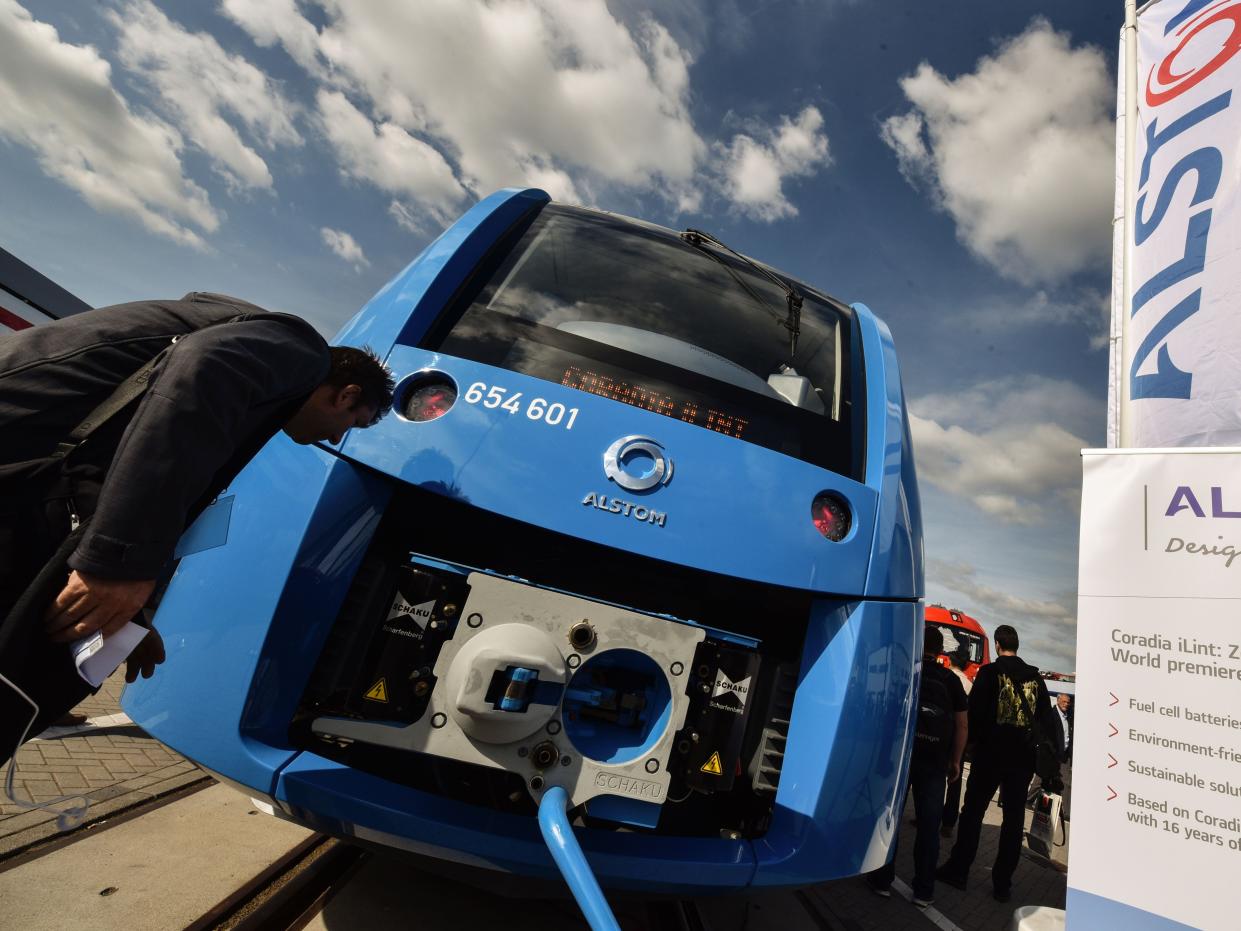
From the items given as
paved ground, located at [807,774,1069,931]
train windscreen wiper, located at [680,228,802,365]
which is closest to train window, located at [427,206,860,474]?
train windscreen wiper, located at [680,228,802,365]

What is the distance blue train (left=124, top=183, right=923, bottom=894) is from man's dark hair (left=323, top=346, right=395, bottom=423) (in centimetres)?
8

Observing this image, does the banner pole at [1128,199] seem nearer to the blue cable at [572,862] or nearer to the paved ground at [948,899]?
the paved ground at [948,899]

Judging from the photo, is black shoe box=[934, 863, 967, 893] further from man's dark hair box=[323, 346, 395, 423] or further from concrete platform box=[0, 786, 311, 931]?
man's dark hair box=[323, 346, 395, 423]

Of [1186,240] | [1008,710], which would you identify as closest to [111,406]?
[1186,240]

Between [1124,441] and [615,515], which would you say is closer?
[615,515]

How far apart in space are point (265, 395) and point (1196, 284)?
3175mm

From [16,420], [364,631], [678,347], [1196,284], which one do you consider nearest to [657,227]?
[678,347]

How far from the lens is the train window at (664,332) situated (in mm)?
2164

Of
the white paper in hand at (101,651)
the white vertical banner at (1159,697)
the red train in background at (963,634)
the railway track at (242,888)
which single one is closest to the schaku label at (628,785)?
the railway track at (242,888)

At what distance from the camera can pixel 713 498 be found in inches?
73.7

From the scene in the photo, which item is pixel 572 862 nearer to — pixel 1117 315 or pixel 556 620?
pixel 556 620

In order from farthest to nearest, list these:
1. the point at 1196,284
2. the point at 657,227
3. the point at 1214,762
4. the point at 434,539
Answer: the point at 657,227
the point at 1196,284
the point at 434,539
the point at 1214,762

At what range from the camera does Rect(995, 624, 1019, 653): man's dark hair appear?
5250 mm

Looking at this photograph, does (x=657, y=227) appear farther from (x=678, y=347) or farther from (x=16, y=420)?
(x=16, y=420)
